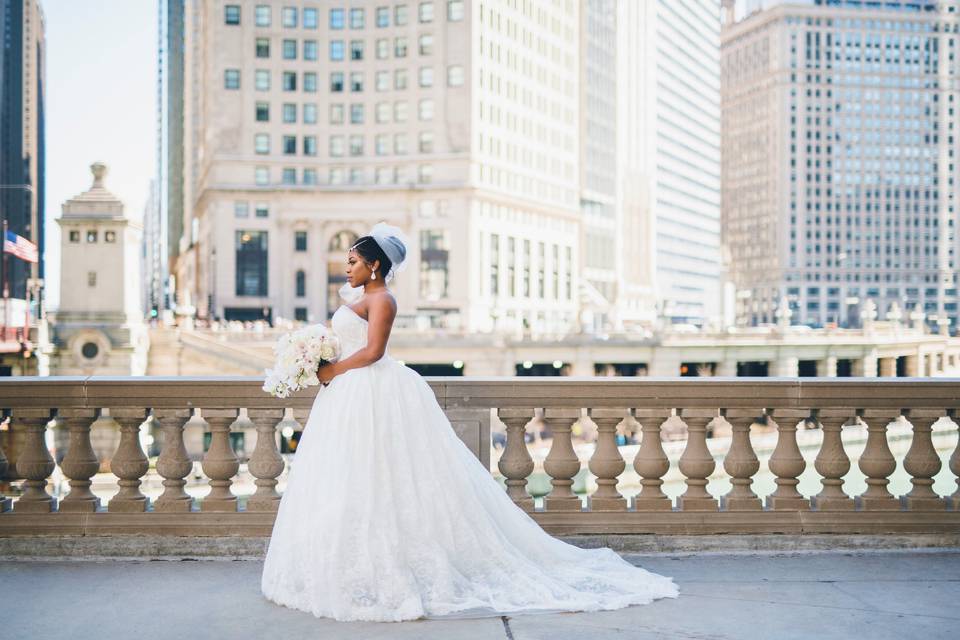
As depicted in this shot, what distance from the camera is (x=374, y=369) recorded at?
6.38 meters

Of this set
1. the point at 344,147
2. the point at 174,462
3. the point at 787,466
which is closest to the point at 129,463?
the point at 174,462

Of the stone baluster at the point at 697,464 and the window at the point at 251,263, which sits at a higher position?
the window at the point at 251,263

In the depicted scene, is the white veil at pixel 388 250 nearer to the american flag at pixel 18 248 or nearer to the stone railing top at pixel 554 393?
the stone railing top at pixel 554 393

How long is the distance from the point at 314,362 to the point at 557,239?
112 m

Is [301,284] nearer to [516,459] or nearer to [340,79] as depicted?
[340,79]

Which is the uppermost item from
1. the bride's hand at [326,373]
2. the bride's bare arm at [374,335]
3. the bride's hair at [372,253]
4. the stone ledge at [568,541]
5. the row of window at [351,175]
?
the row of window at [351,175]


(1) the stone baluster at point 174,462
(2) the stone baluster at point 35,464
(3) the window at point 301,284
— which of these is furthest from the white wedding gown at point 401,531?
(3) the window at point 301,284

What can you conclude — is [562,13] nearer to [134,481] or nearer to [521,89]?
[521,89]

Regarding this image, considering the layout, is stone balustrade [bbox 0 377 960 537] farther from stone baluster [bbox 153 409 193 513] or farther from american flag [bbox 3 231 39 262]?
american flag [bbox 3 231 39 262]

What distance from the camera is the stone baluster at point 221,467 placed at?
7219mm

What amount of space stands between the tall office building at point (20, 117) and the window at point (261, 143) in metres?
52.1

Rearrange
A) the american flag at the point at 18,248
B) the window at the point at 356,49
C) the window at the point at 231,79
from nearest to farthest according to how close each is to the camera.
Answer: the american flag at the point at 18,248
the window at the point at 231,79
the window at the point at 356,49

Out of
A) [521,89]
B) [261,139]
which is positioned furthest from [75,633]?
[521,89]

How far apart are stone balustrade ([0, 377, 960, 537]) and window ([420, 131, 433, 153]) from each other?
93120 mm
